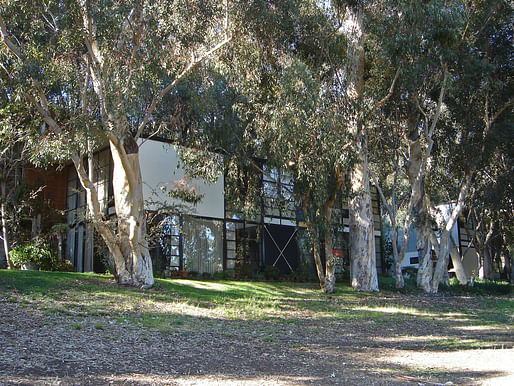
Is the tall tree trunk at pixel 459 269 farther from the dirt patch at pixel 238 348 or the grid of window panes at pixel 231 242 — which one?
the dirt patch at pixel 238 348

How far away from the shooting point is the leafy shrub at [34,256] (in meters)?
19.1

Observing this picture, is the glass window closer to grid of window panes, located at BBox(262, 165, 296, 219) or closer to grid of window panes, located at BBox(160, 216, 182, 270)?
grid of window panes, located at BBox(160, 216, 182, 270)

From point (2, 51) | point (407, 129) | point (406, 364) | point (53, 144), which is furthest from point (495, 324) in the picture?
point (2, 51)

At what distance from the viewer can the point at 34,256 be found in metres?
19.3

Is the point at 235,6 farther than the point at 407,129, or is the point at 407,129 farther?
the point at 407,129

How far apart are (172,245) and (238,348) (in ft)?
42.5

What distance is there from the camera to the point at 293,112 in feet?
51.0

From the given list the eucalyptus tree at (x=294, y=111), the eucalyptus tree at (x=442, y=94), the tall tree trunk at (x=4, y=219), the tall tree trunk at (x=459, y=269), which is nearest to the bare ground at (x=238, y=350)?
the eucalyptus tree at (x=294, y=111)

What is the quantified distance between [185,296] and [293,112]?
5.95 m

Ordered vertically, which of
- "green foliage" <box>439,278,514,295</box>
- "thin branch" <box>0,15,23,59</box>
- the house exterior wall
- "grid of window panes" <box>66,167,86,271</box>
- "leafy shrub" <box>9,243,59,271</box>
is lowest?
"green foliage" <box>439,278,514,295</box>

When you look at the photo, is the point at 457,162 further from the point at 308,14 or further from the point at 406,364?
the point at 406,364

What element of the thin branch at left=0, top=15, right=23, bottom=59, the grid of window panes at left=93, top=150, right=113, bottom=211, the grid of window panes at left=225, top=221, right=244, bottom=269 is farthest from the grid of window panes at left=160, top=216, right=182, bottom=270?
the thin branch at left=0, top=15, right=23, bottom=59

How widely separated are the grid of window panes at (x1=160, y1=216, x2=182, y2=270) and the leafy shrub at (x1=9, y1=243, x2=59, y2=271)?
4.03 m

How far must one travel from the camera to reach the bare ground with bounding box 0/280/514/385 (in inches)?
256
